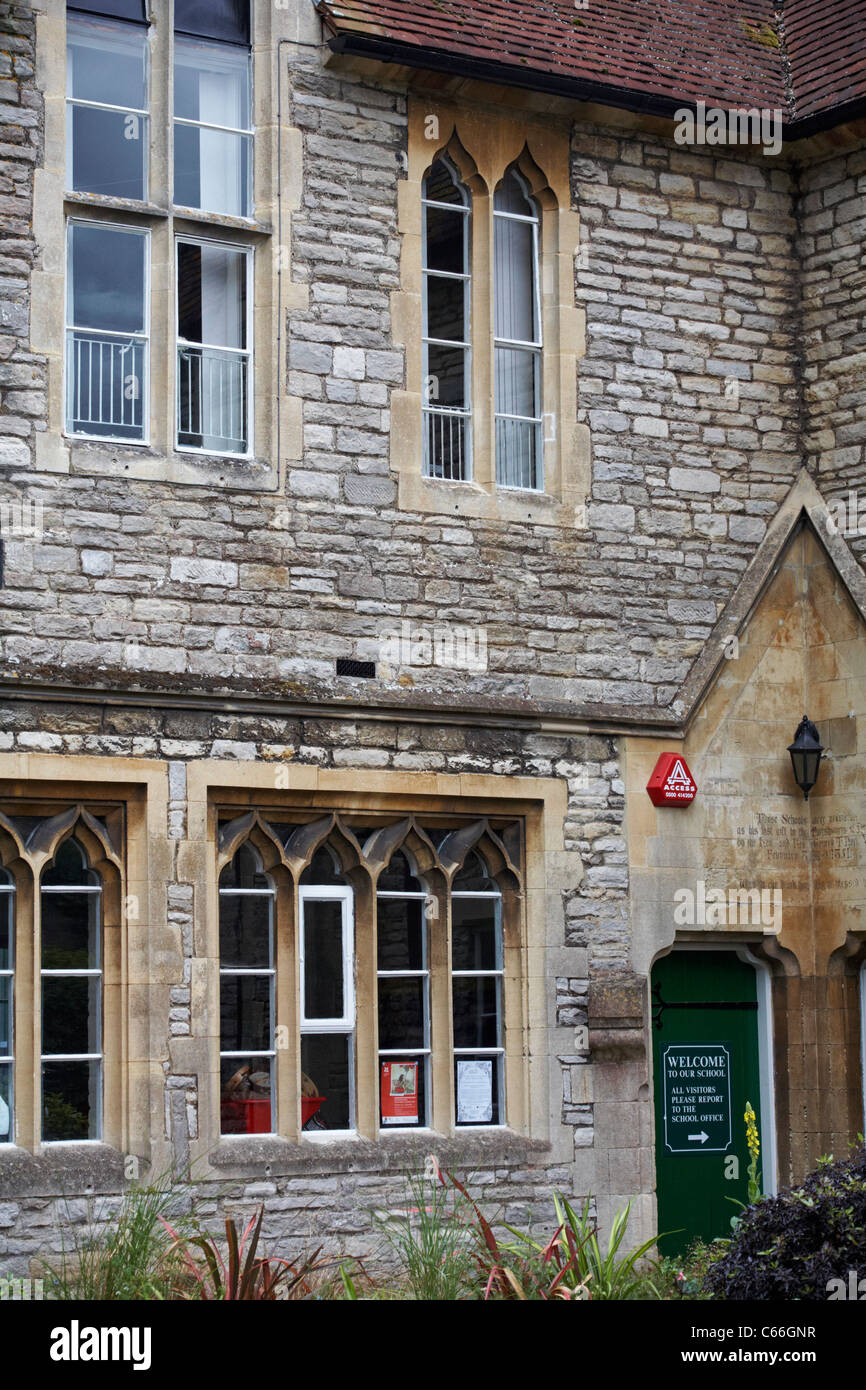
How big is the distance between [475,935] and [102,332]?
12.2 ft

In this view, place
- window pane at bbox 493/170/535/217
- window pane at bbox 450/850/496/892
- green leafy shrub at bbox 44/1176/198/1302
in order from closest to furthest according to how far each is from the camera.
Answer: green leafy shrub at bbox 44/1176/198/1302, window pane at bbox 450/850/496/892, window pane at bbox 493/170/535/217

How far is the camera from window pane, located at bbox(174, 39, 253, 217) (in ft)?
34.4

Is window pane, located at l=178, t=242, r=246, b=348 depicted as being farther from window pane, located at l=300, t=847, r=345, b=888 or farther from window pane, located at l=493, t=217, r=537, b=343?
window pane, located at l=300, t=847, r=345, b=888

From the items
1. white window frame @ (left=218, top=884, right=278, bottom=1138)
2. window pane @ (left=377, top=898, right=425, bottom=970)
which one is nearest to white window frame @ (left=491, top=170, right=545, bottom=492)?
window pane @ (left=377, top=898, right=425, bottom=970)

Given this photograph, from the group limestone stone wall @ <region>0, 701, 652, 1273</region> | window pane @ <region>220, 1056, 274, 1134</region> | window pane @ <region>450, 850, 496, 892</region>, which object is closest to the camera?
limestone stone wall @ <region>0, 701, 652, 1273</region>

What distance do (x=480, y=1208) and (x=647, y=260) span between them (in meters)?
5.41

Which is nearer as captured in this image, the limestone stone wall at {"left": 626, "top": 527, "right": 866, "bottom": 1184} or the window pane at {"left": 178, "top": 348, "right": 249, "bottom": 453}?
the window pane at {"left": 178, "top": 348, "right": 249, "bottom": 453}

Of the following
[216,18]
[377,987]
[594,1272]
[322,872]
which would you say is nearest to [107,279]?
[216,18]

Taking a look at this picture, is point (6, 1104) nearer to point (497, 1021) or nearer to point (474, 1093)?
point (474, 1093)

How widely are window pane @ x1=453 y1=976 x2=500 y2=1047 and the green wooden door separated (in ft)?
3.49

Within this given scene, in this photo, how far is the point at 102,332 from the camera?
10.1 meters

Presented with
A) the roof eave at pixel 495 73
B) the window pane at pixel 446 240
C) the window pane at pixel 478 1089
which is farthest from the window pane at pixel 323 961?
the roof eave at pixel 495 73
